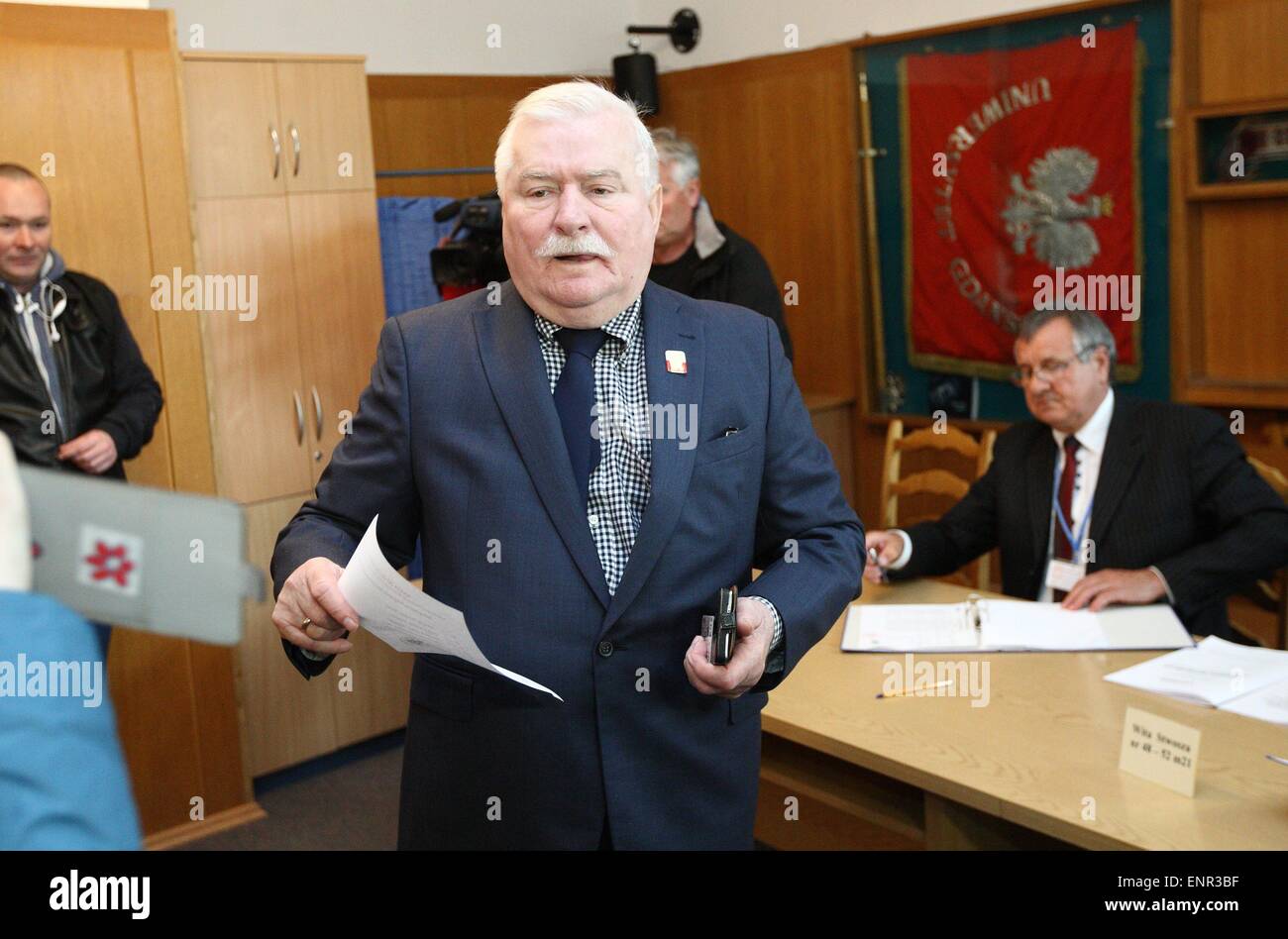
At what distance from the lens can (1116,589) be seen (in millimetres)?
2633

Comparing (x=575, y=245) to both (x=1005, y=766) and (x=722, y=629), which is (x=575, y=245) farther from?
(x=1005, y=766)

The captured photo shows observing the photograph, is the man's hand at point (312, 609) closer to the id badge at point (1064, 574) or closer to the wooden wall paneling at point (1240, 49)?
the id badge at point (1064, 574)

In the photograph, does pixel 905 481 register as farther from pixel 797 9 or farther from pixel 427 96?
pixel 427 96

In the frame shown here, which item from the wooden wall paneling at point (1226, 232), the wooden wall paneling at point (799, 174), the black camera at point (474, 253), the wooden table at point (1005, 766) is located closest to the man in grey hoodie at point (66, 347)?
the black camera at point (474, 253)

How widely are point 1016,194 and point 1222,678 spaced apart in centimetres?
285

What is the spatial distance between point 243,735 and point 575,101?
3.05 m

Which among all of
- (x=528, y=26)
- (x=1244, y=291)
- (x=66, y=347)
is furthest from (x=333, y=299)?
(x=1244, y=291)

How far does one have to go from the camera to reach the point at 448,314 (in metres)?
1.53

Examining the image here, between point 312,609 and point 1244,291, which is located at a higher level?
point 1244,291

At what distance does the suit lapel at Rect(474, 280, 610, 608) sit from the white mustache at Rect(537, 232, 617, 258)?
12 cm

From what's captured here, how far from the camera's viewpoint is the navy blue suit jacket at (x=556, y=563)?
142cm

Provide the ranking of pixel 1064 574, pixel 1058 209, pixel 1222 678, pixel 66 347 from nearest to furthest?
pixel 1222 678 < pixel 1064 574 < pixel 66 347 < pixel 1058 209

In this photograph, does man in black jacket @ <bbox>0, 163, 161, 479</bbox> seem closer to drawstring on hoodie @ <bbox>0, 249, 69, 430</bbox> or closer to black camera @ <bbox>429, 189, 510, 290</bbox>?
drawstring on hoodie @ <bbox>0, 249, 69, 430</bbox>
